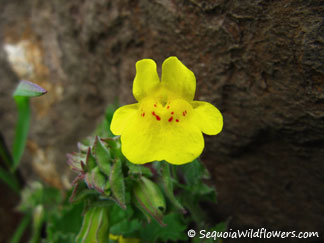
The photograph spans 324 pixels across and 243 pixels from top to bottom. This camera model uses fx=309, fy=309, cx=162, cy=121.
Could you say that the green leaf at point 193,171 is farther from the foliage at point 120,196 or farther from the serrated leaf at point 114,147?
the serrated leaf at point 114,147

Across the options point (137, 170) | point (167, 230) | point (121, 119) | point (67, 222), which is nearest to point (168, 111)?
point (121, 119)

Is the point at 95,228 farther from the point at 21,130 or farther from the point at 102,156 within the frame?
the point at 21,130

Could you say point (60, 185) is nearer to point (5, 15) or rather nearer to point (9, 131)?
point (9, 131)

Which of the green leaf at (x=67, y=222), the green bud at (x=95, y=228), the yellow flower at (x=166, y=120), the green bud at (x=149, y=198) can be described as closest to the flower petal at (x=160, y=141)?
the yellow flower at (x=166, y=120)

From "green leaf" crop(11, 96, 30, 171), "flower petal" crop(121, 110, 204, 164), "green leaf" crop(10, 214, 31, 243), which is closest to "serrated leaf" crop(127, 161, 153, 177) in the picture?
"flower petal" crop(121, 110, 204, 164)

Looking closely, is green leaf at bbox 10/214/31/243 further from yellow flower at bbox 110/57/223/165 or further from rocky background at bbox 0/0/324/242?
yellow flower at bbox 110/57/223/165

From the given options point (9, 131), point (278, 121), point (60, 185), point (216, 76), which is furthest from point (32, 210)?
point (278, 121)
